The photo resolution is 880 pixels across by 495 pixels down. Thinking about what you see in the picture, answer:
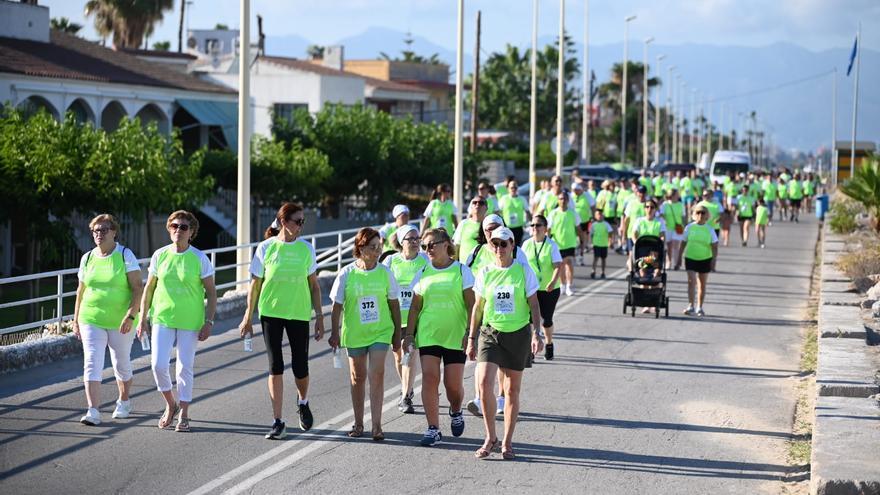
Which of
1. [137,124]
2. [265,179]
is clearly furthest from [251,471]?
[265,179]

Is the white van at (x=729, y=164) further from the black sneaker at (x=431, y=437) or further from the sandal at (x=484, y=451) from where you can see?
the sandal at (x=484, y=451)

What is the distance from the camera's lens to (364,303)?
9914 mm

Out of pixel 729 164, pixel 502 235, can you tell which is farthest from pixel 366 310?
pixel 729 164

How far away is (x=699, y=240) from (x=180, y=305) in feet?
33.2

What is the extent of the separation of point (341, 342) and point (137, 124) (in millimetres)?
18933

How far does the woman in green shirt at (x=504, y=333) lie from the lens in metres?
9.57

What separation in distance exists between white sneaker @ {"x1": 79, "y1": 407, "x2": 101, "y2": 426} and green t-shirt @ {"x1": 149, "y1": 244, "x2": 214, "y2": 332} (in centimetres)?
98

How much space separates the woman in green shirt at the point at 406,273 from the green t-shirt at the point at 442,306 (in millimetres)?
357

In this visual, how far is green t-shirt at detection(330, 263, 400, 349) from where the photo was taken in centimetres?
Answer: 991

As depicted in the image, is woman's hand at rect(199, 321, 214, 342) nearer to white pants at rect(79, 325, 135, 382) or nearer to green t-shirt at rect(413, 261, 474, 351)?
white pants at rect(79, 325, 135, 382)

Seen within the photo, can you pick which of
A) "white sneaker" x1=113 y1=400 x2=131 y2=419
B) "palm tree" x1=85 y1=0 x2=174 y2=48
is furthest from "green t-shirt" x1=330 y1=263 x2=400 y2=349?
"palm tree" x1=85 y1=0 x2=174 y2=48

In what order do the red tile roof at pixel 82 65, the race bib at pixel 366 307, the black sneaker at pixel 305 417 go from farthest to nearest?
the red tile roof at pixel 82 65
the black sneaker at pixel 305 417
the race bib at pixel 366 307

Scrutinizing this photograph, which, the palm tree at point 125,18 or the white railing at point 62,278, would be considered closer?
the white railing at point 62,278

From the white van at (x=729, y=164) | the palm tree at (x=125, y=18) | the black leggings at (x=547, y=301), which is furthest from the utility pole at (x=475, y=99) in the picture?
the black leggings at (x=547, y=301)
